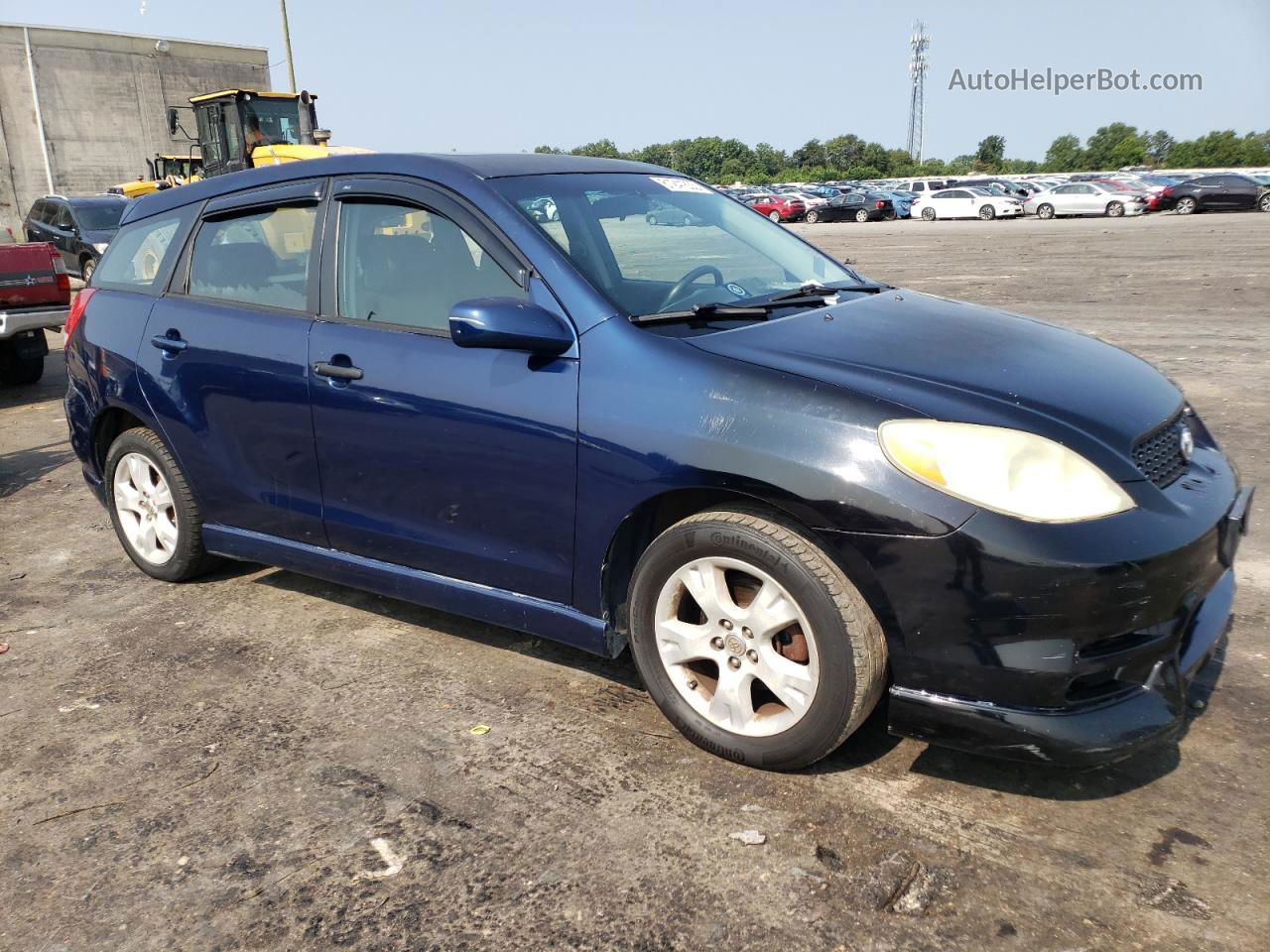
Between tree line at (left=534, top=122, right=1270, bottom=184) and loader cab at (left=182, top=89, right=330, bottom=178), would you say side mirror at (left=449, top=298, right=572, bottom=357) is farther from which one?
tree line at (left=534, top=122, right=1270, bottom=184)

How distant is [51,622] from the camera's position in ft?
14.5

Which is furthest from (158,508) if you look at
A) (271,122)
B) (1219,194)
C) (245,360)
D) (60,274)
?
(1219,194)

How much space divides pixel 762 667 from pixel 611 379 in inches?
36.8

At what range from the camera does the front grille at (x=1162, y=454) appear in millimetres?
2832

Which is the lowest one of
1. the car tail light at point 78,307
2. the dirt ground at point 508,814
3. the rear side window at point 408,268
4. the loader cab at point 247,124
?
the dirt ground at point 508,814

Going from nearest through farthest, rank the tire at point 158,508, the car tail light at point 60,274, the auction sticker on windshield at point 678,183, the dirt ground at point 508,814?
the dirt ground at point 508,814, the auction sticker on windshield at point 678,183, the tire at point 158,508, the car tail light at point 60,274

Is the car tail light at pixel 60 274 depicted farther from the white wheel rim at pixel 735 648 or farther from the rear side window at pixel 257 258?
the white wheel rim at pixel 735 648

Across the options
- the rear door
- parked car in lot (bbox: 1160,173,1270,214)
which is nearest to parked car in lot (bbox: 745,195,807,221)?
parked car in lot (bbox: 1160,173,1270,214)

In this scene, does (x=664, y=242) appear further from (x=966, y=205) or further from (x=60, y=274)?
(x=966, y=205)

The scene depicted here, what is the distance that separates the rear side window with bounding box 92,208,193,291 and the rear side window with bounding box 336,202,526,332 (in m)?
1.18

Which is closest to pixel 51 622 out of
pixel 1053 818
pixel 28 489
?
pixel 28 489

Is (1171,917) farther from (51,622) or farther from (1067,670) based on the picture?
(51,622)

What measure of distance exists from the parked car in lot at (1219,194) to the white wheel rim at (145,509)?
41.7 meters

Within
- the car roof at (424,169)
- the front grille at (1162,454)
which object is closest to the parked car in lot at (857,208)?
the car roof at (424,169)
